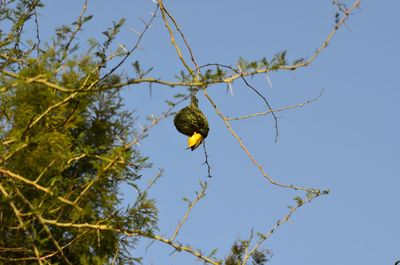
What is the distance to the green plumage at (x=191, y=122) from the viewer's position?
2.72 metres

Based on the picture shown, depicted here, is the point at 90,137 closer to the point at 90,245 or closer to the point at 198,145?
the point at 90,245

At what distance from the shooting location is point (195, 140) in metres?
2.70

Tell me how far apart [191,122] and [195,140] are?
7 centimetres

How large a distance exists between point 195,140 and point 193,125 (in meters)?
0.06

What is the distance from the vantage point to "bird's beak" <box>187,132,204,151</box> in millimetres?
2686

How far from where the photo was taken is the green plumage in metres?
2.72

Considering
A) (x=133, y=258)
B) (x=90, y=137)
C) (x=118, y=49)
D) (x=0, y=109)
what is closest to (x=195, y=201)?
(x=118, y=49)

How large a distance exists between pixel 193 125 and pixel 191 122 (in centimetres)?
1

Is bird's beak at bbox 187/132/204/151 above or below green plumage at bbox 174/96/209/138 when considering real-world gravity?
below

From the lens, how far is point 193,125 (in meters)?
2.72

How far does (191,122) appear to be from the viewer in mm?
2711

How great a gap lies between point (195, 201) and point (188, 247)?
0.97 ft

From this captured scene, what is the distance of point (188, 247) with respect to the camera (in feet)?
7.48

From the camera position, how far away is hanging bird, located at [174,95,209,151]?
2705 mm
